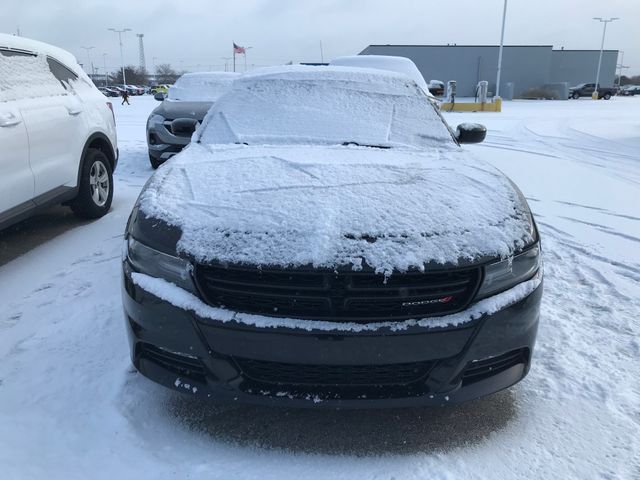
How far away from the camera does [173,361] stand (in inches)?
85.4

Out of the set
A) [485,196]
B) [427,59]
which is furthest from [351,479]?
[427,59]

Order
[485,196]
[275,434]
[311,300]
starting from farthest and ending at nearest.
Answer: [485,196] → [275,434] → [311,300]

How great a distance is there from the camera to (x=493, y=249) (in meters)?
2.12

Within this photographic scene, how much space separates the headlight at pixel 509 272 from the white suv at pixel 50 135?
3.45 meters

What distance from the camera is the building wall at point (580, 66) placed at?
6975 cm

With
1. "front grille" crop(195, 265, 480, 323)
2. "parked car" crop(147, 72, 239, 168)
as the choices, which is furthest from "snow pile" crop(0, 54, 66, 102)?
"front grille" crop(195, 265, 480, 323)

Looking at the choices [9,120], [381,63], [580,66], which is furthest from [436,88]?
[580,66]

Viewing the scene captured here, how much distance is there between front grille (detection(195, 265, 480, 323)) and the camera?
6.56 feet

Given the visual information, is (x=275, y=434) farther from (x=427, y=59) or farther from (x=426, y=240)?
(x=427, y=59)

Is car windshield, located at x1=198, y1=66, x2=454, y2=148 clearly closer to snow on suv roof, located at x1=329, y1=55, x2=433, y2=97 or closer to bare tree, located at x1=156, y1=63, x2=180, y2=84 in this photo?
snow on suv roof, located at x1=329, y1=55, x2=433, y2=97

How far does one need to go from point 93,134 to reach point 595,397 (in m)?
4.88

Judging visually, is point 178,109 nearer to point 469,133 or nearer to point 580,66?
point 469,133

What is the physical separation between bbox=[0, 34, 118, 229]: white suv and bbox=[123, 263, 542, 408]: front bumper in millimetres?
2557

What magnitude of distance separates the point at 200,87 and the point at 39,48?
5237 millimetres
